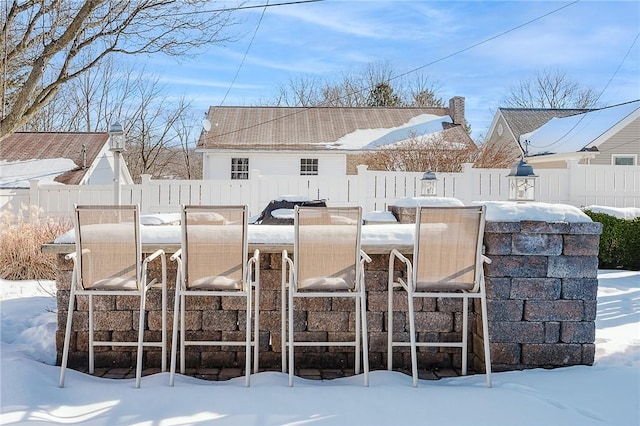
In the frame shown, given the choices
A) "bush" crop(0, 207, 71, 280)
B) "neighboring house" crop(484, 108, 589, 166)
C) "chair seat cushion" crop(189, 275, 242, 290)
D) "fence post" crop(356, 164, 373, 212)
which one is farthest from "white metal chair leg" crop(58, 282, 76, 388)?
"neighboring house" crop(484, 108, 589, 166)

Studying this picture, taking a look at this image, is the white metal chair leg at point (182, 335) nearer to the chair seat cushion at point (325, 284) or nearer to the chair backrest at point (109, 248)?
the chair backrest at point (109, 248)

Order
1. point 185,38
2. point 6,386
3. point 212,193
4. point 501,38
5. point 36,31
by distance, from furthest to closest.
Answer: point 501,38, point 212,193, point 185,38, point 36,31, point 6,386

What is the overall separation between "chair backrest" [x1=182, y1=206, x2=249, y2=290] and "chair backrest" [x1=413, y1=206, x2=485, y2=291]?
37.2 inches

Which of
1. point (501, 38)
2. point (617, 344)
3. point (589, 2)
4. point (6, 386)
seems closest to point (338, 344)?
point (6, 386)

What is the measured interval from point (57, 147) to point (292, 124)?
7.12 meters

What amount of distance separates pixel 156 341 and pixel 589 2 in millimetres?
10115

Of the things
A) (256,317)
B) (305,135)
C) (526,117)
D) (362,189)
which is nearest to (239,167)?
(305,135)

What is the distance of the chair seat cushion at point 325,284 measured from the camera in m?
2.72

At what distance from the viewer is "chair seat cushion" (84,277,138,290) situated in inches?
106

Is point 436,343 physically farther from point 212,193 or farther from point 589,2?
point 589,2

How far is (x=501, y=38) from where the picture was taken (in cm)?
1218

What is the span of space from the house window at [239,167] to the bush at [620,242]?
9796 millimetres

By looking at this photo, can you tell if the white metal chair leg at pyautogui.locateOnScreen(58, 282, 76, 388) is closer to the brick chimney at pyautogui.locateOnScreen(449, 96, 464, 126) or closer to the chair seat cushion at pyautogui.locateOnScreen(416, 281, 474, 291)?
the chair seat cushion at pyautogui.locateOnScreen(416, 281, 474, 291)

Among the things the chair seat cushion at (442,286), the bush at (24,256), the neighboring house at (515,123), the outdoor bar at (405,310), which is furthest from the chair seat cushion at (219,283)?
the neighboring house at (515,123)
